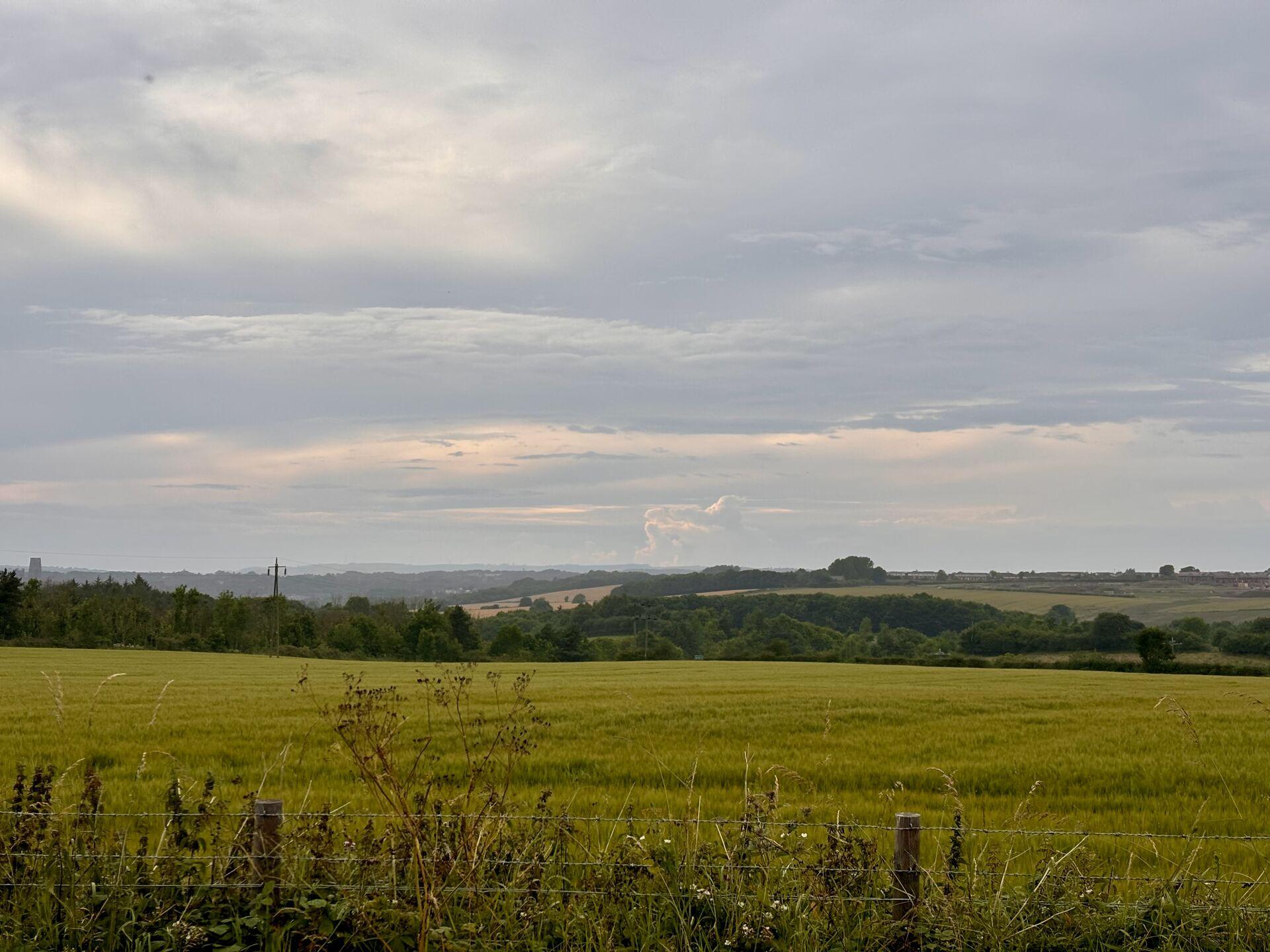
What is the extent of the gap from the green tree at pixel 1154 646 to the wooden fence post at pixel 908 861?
240 ft

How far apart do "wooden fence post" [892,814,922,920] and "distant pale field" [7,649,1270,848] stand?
790 mm

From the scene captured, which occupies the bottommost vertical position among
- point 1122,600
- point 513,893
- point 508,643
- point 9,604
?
point 508,643

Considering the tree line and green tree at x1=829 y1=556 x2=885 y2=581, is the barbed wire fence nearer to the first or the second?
the tree line

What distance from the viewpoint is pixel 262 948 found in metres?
5.95

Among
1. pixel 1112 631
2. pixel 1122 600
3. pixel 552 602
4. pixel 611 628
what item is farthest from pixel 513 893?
pixel 552 602

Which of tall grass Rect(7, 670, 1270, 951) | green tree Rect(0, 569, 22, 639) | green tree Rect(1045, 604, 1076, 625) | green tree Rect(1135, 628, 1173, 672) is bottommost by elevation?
green tree Rect(1045, 604, 1076, 625)

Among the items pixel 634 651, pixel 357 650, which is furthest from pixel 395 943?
pixel 357 650

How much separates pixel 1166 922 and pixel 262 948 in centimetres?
580

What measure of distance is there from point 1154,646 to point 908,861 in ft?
252

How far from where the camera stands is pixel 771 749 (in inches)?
620

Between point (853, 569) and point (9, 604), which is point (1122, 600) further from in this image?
point (9, 604)

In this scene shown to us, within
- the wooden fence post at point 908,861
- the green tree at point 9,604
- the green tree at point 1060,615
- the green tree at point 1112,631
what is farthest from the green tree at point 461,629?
the wooden fence post at point 908,861

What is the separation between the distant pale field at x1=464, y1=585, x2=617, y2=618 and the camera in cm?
15762

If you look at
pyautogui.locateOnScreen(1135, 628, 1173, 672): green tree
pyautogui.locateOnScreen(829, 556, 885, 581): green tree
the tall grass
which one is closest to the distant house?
pyautogui.locateOnScreen(829, 556, 885, 581): green tree
